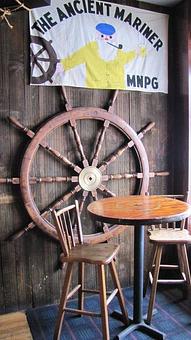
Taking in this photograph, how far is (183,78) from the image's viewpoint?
8.87 ft

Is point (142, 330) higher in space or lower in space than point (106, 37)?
lower

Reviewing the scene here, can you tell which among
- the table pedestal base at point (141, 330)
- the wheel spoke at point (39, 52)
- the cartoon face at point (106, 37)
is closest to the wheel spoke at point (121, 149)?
the cartoon face at point (106, 37)

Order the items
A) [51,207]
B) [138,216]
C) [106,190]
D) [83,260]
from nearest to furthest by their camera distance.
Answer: [138,216], [83,260], [51,207], [106,190]

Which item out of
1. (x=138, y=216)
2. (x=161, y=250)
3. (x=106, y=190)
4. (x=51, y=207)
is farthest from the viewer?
(x=106, y=190)

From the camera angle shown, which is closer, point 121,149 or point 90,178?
point 90,178

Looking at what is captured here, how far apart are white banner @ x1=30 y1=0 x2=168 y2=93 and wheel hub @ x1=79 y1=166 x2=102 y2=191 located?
0.69m

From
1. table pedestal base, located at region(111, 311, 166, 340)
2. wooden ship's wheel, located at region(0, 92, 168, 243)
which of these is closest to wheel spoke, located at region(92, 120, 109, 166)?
wooden ship's wheel, located at region(0, 92, 168, 243)

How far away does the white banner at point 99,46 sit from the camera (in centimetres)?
233

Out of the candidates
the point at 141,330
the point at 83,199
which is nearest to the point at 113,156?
the point at 83,199

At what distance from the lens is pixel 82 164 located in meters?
2.47

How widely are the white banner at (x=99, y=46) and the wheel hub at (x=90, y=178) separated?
0.69 m

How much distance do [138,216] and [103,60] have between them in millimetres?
1396

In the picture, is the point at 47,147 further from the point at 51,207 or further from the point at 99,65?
the point at 99,65

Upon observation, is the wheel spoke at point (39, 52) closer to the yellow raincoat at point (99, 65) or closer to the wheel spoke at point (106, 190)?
the yellow raincoat at point (99, 65)
